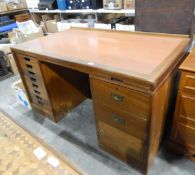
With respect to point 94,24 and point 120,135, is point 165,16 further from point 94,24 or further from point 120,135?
point 94,24

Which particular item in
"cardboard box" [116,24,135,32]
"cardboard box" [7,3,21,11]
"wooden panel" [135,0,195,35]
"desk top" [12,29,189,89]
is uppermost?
"cardboard box" [7,3,21,11]

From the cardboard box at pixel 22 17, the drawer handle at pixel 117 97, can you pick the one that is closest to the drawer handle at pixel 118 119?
the drawer handle at pixel 117 97

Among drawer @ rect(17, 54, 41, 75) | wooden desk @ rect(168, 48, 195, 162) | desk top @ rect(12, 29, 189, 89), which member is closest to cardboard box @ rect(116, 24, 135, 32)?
desk top @ rect(12, 29, 189, 89)

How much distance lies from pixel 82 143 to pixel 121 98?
733 mm

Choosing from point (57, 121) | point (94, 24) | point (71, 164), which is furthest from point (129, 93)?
point (94, 24)

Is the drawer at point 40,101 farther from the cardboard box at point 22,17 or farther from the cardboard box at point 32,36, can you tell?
the cardboard box at point 22,17

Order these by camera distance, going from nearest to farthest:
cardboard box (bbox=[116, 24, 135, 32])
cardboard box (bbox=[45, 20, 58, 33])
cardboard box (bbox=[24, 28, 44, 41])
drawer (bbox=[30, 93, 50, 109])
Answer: drawer (bbox=[30, 93, 50, 109]) → cardboard box (bbox=[116, 24, 135, 32]) → cardboard box (bbox=[24, 28, 44, 41]) → cardboard box (bbox=[45, 20, 58, 33])

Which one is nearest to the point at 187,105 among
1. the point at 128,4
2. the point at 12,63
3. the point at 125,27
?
the point at 125,27

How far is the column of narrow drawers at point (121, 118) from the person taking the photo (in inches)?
39.5

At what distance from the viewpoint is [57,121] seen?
1840mm

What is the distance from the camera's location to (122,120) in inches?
44.6

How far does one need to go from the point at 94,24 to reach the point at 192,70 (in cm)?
202

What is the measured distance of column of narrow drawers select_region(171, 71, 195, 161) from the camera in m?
1.04

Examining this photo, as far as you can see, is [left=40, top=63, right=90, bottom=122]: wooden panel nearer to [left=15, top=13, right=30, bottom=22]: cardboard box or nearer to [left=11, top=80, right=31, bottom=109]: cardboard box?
[left=11, top=80, right=31, bottom=109]: cardboard box
